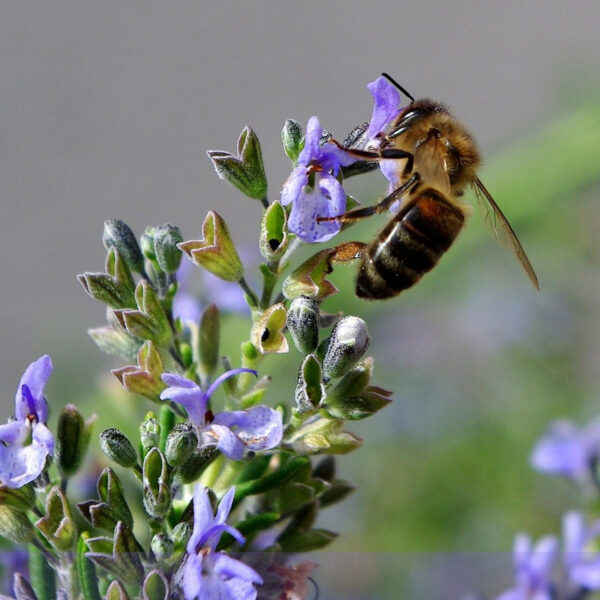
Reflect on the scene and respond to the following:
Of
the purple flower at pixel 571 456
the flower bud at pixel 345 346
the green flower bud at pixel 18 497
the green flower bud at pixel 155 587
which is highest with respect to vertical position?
the flower bud at pixel 345 346

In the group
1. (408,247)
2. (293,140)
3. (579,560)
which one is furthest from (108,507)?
(579,560)

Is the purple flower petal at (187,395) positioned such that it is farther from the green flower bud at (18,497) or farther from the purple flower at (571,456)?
the purple flower at (571,456)

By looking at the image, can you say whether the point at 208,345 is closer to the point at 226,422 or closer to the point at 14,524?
the point at 226,422

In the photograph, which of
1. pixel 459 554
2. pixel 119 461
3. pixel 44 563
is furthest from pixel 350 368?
pixel 459 554

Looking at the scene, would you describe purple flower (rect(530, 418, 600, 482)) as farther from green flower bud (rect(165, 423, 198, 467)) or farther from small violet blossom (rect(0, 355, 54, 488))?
small violet blossom (rect(0, 355, 54, 488))

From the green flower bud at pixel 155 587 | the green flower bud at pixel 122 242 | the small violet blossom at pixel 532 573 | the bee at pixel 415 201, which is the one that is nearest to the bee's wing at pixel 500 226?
the bee at pixel 415 201

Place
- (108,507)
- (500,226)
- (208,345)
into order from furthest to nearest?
(500,226) < (208,345) < (108,507)
